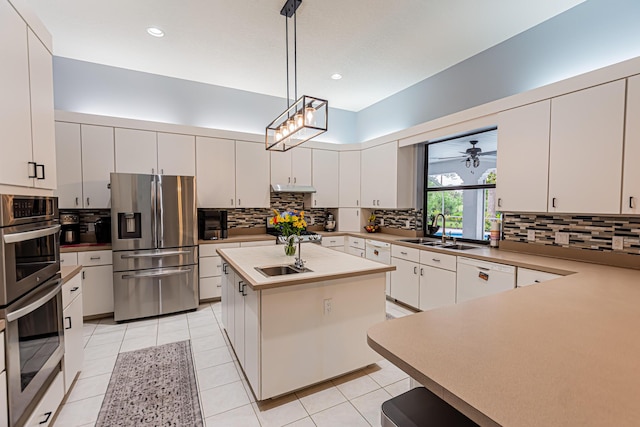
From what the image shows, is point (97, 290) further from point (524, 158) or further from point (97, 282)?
point (524, 158)

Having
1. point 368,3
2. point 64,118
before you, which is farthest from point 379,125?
point 64,118

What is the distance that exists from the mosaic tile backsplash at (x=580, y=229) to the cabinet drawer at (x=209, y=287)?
363 cm

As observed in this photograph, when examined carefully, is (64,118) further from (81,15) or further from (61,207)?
(81,15)

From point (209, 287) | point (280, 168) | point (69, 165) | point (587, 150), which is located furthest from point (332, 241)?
point (69, 165)

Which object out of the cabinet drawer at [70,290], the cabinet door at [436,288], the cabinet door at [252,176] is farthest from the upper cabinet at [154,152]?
the cabinet door at [436,288]

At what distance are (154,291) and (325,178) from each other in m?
3.01

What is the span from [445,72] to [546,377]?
394 centimetres

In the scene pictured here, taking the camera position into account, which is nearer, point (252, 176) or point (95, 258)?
point (95, 258)

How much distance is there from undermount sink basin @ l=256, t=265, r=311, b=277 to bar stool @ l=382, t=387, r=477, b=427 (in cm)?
123

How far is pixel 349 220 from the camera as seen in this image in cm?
502

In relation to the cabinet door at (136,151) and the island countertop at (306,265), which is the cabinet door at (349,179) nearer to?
the island countertop at (306,265)

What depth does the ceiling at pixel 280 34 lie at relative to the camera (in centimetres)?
254

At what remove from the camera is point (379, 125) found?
497cm

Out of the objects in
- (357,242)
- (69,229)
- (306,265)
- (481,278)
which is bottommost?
(481,278)
